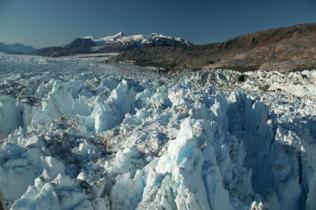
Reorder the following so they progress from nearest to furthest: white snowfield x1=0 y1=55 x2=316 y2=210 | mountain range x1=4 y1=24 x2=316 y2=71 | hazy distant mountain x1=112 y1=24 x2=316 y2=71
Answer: white snowfield x1=0 y1=55 x2=316 y2=210, mountain range x1=4 y1=24 x2=316 y2=71, hazy distant mountain x1=112 y1=24 x2=316 y2=71

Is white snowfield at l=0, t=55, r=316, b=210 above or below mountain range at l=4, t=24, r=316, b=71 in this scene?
below

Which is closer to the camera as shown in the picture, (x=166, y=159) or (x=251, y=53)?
(x=166, y=159)

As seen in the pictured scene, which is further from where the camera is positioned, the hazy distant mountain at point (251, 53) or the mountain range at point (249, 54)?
the hazy distant mountain at point (251, 53)

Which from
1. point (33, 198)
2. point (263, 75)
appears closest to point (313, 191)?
point (33, 198)

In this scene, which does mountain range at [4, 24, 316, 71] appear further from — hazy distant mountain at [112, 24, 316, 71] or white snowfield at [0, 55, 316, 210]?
white snowfield at [0, 55, 316, 210]

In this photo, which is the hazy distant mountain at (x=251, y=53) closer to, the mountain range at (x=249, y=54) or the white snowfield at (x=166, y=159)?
the mountain range at (x=249, y=54)

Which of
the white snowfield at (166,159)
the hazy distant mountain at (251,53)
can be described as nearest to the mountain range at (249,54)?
the hazy distant mountain at (251,53)

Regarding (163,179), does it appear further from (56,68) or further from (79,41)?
(79,41)

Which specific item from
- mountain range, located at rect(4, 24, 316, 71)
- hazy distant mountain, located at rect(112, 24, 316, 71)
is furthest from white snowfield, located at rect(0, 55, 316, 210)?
hazy distant mountain, located at rect(112, 24, 316, 71)

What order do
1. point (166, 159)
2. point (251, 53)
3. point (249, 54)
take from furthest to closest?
point (251, 53) → point (249, 54) → point (166, 159)

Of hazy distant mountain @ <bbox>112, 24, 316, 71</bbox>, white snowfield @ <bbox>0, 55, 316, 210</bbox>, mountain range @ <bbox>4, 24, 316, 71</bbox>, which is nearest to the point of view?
white snowfield @ <bbox>0, 55, 316, 210</bbox>

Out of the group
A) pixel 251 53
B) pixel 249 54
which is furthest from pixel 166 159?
pixel 251 53

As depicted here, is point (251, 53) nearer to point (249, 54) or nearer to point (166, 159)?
point (249, 54)

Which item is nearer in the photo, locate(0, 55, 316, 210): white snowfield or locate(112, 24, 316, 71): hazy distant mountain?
locate(0, 55, 316, 210): white snowfield
